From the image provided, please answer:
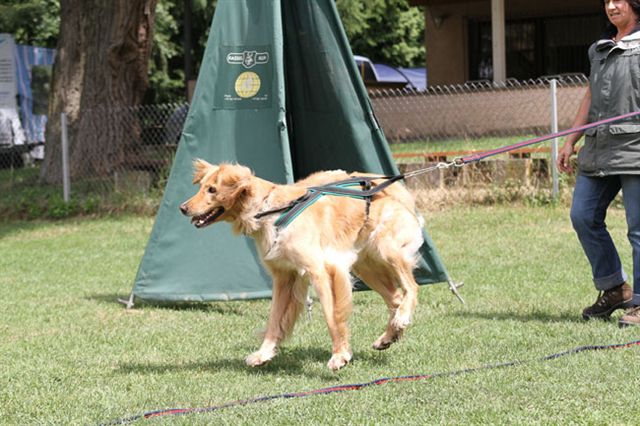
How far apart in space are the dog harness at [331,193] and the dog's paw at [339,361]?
81 cm

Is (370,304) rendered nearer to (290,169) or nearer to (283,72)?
(290,169)

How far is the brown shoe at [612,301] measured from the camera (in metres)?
6.50

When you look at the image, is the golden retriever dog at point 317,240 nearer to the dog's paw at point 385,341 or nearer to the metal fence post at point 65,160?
the dog's paw at point 385,341

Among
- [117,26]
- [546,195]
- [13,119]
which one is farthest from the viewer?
[13,119]

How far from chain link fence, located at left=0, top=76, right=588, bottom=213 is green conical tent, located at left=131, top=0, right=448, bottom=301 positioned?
555cm

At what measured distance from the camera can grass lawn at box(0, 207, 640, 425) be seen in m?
4.59

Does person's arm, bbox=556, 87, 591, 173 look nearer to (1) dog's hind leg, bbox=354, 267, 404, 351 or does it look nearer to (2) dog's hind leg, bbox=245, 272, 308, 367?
(1) dog's hind leg, bbox=354, 267, 404, 351

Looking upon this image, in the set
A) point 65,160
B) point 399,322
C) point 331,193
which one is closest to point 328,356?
point 399,322

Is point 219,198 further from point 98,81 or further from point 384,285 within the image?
point 98,81

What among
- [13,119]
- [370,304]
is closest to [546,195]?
[370,304]

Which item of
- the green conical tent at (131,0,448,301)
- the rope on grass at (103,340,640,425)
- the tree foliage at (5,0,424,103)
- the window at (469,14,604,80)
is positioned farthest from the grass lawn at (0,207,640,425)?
the tree foliage at (5,0,424,103)

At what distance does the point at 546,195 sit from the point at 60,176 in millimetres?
8153

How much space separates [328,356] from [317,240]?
873 mm

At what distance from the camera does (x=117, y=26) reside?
49.9 ft
